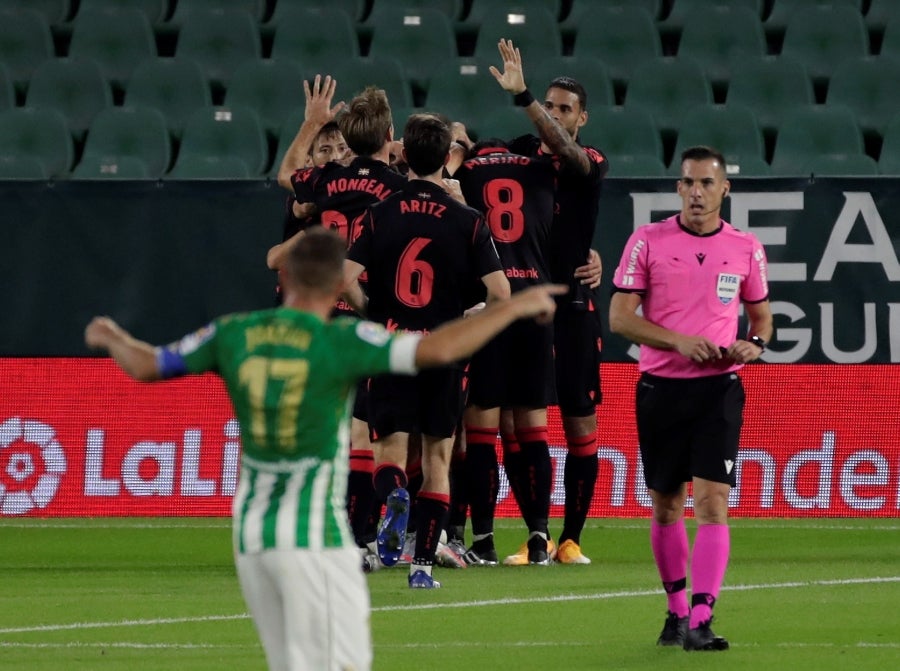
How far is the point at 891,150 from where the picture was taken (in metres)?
14.7

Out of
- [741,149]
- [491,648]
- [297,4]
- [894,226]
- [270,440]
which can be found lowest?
[491,648]

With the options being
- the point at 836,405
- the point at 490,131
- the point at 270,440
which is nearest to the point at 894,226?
the point at 836,405

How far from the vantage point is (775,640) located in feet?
23.1

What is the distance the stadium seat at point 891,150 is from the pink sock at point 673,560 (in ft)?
Result: 26.0

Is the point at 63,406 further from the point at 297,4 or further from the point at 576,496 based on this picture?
the point at 297,4

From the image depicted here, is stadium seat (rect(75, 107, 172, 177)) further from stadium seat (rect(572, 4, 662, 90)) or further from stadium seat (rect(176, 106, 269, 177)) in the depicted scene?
stadium seat (rect(572, 4, 662, 90))

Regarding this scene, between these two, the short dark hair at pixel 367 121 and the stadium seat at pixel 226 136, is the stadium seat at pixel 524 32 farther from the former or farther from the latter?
the short dark hair at pixel 367 121

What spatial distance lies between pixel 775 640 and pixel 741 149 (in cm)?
844

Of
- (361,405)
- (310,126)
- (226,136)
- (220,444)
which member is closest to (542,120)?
(310,126)

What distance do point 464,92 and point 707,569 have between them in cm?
955

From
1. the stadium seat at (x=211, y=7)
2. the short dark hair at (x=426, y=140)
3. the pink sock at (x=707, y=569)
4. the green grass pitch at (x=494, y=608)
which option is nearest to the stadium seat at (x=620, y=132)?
the stadium seat at (x=211, y=7)

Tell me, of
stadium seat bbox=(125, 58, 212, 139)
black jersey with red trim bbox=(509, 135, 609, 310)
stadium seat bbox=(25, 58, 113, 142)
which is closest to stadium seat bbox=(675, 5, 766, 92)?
stadium seat bbox=(125, 58, 212, 139)

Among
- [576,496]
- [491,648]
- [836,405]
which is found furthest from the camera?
[836,405]

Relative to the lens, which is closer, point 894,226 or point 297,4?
point 894,226
